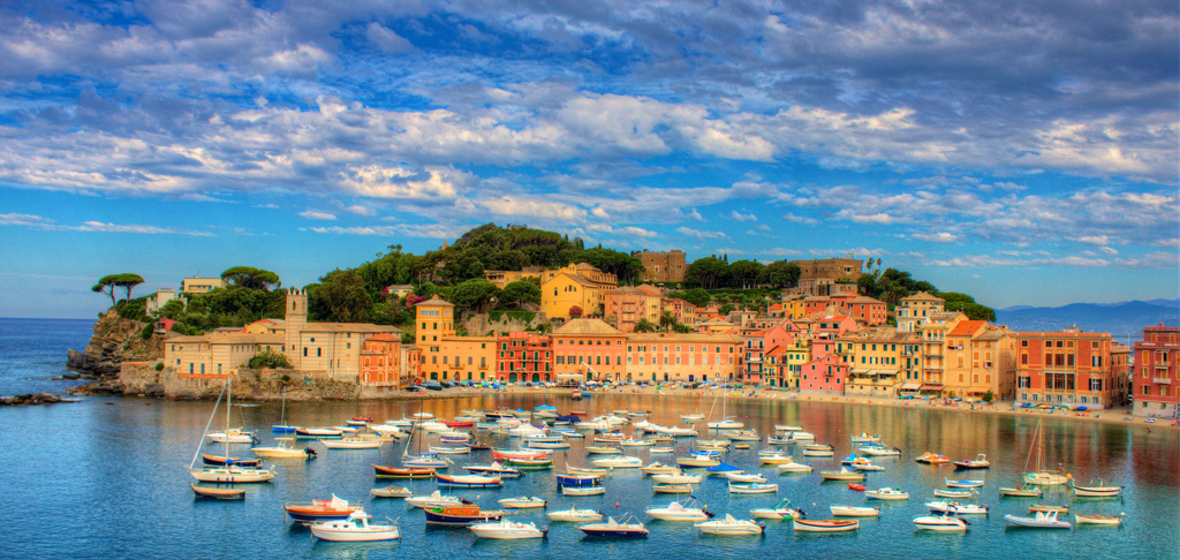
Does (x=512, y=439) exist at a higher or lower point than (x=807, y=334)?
lower

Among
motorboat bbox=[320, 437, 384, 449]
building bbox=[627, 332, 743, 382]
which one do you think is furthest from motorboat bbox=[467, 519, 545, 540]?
building bbox=[627, 332, 743, 382]

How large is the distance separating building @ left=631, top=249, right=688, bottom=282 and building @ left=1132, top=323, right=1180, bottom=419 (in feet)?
240

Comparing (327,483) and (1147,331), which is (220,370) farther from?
(1147,331)

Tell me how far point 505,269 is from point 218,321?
36.6m

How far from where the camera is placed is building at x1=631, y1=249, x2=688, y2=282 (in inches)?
5167

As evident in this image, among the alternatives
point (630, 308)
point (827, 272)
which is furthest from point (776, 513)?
point (827, 272)

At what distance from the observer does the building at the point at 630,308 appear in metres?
96.6

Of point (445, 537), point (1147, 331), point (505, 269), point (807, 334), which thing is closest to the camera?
point (445, 537)

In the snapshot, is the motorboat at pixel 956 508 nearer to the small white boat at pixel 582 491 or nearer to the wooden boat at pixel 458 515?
the small white boat at pixel 582 491

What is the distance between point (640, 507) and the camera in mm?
36656

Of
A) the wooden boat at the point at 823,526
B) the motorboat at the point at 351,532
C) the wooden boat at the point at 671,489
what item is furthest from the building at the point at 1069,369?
the motorboat at the point at 351,532

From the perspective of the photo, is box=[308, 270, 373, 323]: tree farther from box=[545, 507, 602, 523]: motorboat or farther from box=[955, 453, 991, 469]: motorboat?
box=[955, 453, 991, 469]: motorboat

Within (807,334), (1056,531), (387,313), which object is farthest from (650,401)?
(1056,531)

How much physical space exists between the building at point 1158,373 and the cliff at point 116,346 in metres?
83.0
